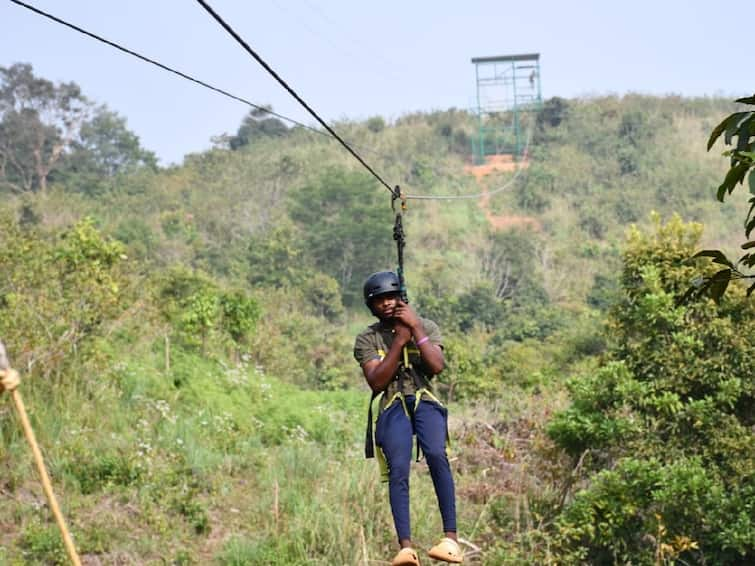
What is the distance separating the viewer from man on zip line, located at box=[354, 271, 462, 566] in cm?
532

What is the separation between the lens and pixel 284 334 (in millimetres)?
23047

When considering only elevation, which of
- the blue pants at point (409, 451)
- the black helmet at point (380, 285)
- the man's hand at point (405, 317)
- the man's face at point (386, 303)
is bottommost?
the blue pants at point (409, 451)

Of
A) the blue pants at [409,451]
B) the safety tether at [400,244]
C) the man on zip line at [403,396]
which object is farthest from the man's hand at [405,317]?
the blue pants at [409,451]

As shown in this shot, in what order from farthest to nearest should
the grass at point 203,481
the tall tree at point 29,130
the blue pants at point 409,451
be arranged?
the tall tree at point 29,130 < the grass at point 203,481 < the blue pants at point 409,451

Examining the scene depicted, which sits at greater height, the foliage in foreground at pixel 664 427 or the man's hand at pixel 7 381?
the man's hand at pixel 7 381

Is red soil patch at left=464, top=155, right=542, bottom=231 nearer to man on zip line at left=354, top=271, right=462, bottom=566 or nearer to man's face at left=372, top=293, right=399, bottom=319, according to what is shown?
man on zip line at left=354, top=271, right=462, bottom=566

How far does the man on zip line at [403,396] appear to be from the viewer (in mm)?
5324

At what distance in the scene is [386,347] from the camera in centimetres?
551

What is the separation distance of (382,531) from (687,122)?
145 ft

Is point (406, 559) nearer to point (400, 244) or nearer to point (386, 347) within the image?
point (386, 347)

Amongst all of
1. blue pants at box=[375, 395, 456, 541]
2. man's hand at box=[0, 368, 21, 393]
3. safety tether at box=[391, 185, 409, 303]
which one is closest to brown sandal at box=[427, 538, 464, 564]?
blue pants at box=[375, 395, 456, 541]

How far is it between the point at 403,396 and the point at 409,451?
0.27 metres

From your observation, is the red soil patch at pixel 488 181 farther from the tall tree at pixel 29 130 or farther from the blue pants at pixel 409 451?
the blue pants at pixel 409 451

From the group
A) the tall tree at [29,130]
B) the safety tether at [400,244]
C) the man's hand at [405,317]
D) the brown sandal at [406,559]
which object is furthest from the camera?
the tall tree at [29,130]
